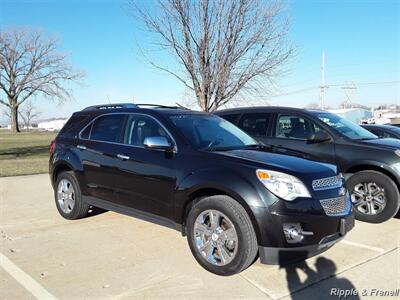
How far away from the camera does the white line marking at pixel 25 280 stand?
347 cm

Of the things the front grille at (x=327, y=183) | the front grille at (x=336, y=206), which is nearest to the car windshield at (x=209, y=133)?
the front grille at (x=327, y=183)

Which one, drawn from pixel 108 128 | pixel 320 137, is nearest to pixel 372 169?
pixel 320 137

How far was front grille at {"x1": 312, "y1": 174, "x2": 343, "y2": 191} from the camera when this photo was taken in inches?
150

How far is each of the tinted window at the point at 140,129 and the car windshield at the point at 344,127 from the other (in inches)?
127

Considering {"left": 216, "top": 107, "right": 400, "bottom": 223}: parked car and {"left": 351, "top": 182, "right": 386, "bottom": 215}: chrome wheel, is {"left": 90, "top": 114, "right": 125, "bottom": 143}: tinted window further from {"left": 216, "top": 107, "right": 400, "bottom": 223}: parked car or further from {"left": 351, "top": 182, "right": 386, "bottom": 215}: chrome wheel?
{"left": 351, "top": 182, "right": 386, "bottom": 215}: chrome wheel

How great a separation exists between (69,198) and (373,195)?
4636 millimetres

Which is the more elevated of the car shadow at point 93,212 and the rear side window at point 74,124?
the rear side window at point 74,124

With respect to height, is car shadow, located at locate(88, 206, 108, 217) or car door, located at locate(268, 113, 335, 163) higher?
car door, located at locate(268, 113, 335, 163)

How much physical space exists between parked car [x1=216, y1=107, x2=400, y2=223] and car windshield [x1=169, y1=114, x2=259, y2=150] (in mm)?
820

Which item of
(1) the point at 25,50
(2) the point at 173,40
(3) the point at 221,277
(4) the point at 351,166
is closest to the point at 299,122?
(4) the point at 351,166

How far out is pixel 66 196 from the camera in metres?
5.97

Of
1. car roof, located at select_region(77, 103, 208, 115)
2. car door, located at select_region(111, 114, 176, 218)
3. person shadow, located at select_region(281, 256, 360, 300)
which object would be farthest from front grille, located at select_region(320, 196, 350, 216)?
car roof, located at select_region(77, 103, 208, 115)

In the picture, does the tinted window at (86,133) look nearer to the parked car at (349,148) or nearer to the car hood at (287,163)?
the car hood at (287,163)

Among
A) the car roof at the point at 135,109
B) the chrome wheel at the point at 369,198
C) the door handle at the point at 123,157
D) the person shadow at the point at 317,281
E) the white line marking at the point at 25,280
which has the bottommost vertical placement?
the person shadow at the point at 317,281
